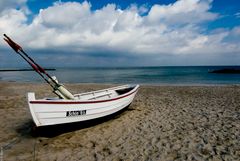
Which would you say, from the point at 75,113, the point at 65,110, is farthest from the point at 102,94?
the point at 65,110

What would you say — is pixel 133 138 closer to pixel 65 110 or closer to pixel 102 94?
pixel 65 110

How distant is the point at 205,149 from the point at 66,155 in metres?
3.91

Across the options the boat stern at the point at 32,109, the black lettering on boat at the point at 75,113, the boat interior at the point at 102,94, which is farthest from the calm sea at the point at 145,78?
the boat stern at the point at 32,109

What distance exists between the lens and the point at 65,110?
734 centimetres

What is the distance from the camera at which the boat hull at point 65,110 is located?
268 inches

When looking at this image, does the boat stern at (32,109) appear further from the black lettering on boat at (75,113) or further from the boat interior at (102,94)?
the boat interior at (102,94)

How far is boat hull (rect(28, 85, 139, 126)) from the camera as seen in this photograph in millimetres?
6809

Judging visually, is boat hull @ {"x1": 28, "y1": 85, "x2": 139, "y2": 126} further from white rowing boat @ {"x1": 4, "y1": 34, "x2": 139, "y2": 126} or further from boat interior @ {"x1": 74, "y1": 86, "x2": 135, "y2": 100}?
boat interior @ {"x1": 74, "y1": 86, "x2": 135, "y2": 100}

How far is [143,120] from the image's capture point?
945 centimetres

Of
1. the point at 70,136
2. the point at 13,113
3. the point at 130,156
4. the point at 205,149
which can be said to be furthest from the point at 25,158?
the point at 13,113

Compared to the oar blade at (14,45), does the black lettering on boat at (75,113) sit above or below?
below

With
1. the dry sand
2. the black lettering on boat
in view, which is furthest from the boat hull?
the dry sand

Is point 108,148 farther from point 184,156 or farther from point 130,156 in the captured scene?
point 184,156

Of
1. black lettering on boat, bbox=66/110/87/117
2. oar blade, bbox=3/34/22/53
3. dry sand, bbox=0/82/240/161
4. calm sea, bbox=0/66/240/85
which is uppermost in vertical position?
oar blade, bbox=3/34/22/53
